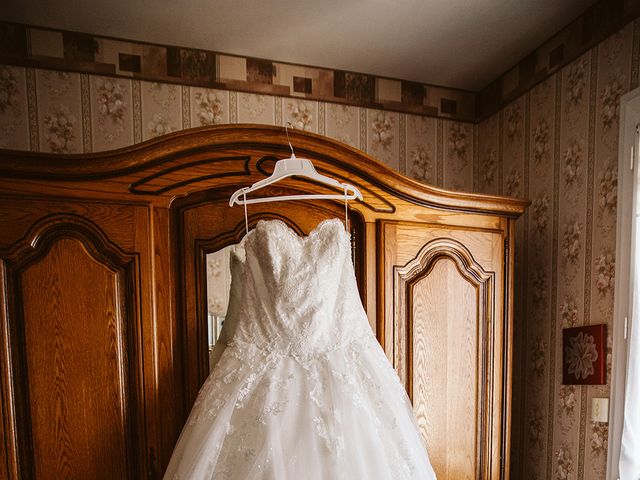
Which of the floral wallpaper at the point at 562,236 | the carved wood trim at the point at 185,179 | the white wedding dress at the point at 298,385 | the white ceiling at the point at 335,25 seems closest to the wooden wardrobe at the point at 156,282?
the carved wood trim at the point at 185,179

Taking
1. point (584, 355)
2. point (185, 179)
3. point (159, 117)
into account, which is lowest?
point (584, 355)

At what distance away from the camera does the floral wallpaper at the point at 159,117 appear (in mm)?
1487

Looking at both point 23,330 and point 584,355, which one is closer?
point 23,330

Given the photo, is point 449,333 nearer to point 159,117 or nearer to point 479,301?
point 479,301

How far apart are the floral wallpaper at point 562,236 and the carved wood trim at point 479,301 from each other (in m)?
0.35

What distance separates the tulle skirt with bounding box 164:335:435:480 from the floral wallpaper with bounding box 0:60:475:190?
1.04 m

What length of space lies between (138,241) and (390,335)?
0.78 m

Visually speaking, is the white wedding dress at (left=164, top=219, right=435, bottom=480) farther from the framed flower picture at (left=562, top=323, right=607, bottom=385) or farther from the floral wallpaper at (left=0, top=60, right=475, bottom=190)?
the floral wallpaper at (left=0, top=60, right=475, bottom=190)

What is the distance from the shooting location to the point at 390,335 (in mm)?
1241

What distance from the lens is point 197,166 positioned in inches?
42.6

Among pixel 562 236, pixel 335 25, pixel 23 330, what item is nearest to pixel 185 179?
pixel 23 330

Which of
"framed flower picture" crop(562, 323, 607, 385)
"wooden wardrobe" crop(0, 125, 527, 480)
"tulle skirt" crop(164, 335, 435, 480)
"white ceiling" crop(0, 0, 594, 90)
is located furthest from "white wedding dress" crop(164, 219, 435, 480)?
"white ceiling" crop(0, 0, 594, 90)

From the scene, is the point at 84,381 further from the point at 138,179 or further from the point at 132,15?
the point at 132,15

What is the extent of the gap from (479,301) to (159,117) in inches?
55.4
